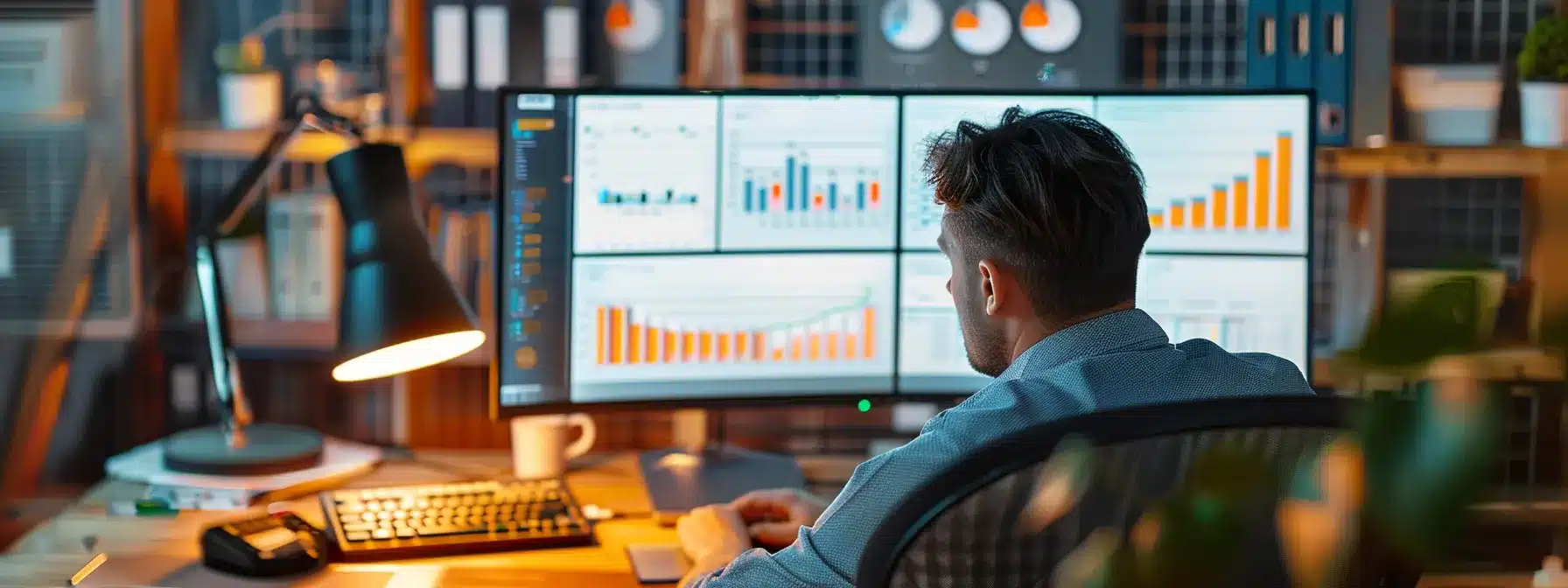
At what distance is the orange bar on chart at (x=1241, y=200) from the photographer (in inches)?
79.0

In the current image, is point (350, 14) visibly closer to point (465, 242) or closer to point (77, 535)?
point (465, 242)

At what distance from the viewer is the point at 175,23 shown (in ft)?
7.90

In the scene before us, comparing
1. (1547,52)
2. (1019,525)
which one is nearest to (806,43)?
(1547,52)

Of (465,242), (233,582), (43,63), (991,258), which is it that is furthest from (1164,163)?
(43,63)

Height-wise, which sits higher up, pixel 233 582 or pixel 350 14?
pixel 350 14

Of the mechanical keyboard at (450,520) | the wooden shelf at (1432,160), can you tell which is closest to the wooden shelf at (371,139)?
the mechanical keyboard at (450,520)

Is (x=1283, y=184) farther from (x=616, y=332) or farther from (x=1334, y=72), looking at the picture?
(x=616, y=332)

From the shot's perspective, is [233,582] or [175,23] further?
[175,23]

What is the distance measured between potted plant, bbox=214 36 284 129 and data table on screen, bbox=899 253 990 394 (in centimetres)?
100

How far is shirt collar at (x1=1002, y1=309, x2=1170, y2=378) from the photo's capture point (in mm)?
1318

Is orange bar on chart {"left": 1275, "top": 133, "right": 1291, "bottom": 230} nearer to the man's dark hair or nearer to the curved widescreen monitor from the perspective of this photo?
the curved widescreen monitor

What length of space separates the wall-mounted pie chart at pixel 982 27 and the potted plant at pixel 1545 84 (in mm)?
734

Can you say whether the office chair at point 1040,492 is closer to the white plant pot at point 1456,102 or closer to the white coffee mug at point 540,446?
the white coffee mug at point 540,446

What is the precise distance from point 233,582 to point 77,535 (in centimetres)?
32
